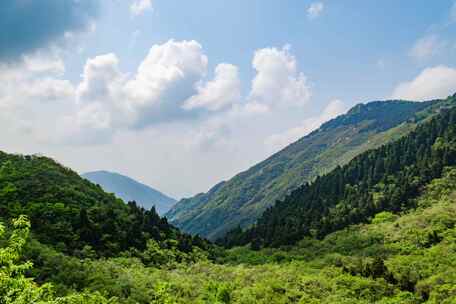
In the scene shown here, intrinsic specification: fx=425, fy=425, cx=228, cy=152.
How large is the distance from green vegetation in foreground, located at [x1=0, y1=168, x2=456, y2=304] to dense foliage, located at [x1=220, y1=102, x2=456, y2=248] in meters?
11.1

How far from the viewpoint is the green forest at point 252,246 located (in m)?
45.6

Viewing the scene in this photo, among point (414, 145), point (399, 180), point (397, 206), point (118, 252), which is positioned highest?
point (414, 145)

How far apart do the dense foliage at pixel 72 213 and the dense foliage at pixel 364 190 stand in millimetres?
28382

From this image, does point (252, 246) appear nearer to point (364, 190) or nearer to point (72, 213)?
point (364, 190)

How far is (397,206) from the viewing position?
351 ft

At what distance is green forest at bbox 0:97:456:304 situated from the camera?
150 feet

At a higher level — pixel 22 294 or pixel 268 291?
pixel 22 294

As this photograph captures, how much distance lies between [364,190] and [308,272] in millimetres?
A: 68288

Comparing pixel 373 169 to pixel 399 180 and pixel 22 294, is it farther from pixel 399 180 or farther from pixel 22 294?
pixel 22 294

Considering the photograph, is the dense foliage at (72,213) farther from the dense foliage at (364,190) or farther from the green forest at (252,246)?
the dense foliage at (364,190)

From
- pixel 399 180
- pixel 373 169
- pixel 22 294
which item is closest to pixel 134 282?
pixel 22 294

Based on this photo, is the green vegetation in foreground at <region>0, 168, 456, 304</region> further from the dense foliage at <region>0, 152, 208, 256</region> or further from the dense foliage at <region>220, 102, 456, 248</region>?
the dense foliage at <region>220, 102, 456, 248</region>

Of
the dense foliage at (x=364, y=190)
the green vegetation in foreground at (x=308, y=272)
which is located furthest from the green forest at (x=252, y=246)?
the dense foliage at (x=364, y=190)

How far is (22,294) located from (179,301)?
33.2 metres
